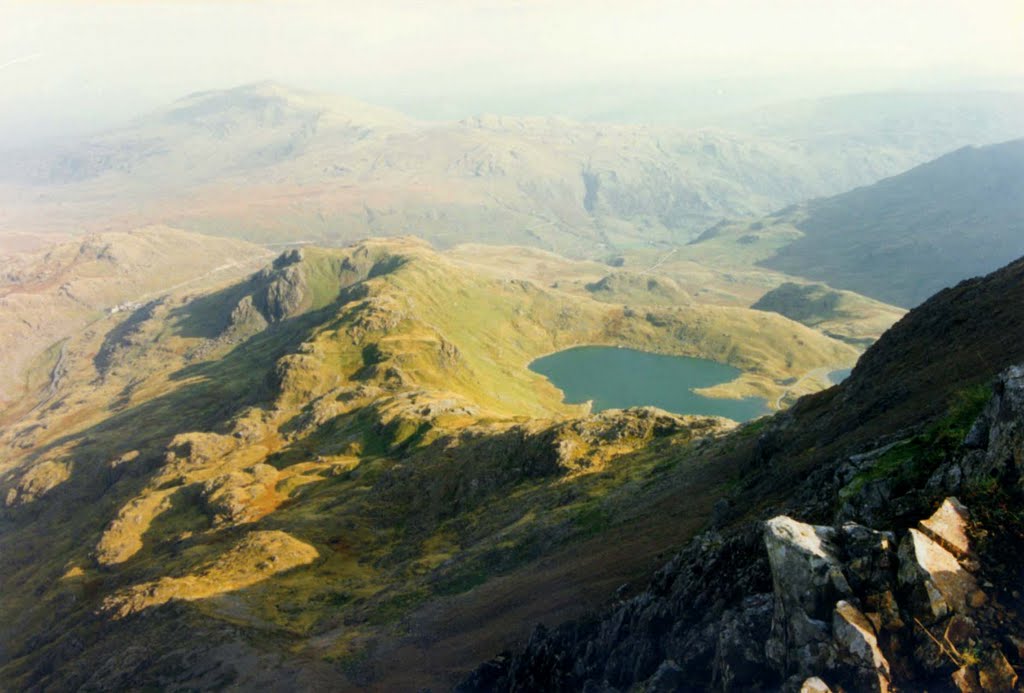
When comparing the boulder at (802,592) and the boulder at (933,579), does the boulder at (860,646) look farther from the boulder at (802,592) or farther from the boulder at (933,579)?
the boulder at (933,579)

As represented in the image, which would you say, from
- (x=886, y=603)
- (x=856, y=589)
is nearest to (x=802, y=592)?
(x=856, y=589)

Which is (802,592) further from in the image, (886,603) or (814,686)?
(814,686)

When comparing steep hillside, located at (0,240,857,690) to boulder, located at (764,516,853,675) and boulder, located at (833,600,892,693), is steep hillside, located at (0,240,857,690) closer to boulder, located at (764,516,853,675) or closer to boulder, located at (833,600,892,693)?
boulder, located at (764,516,853,675)

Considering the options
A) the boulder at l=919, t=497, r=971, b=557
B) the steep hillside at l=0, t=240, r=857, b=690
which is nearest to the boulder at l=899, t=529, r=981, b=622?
the boulder at l=919, t=497, r=971, b=557

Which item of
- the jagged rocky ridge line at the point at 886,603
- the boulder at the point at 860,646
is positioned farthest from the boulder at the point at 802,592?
the boulder at the point at 860,646

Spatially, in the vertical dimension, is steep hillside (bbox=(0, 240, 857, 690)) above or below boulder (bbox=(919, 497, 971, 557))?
below

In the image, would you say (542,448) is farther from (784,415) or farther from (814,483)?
(814,483)

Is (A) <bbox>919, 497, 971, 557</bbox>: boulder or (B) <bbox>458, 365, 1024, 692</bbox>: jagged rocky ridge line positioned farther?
(A) <bbox>919, 497, 971, 557</bbox>: boulder

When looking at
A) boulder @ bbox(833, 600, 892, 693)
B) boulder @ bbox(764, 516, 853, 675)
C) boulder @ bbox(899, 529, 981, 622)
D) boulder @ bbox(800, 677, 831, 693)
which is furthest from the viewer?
boulder @ bbox(764, 516, 853, 675)
